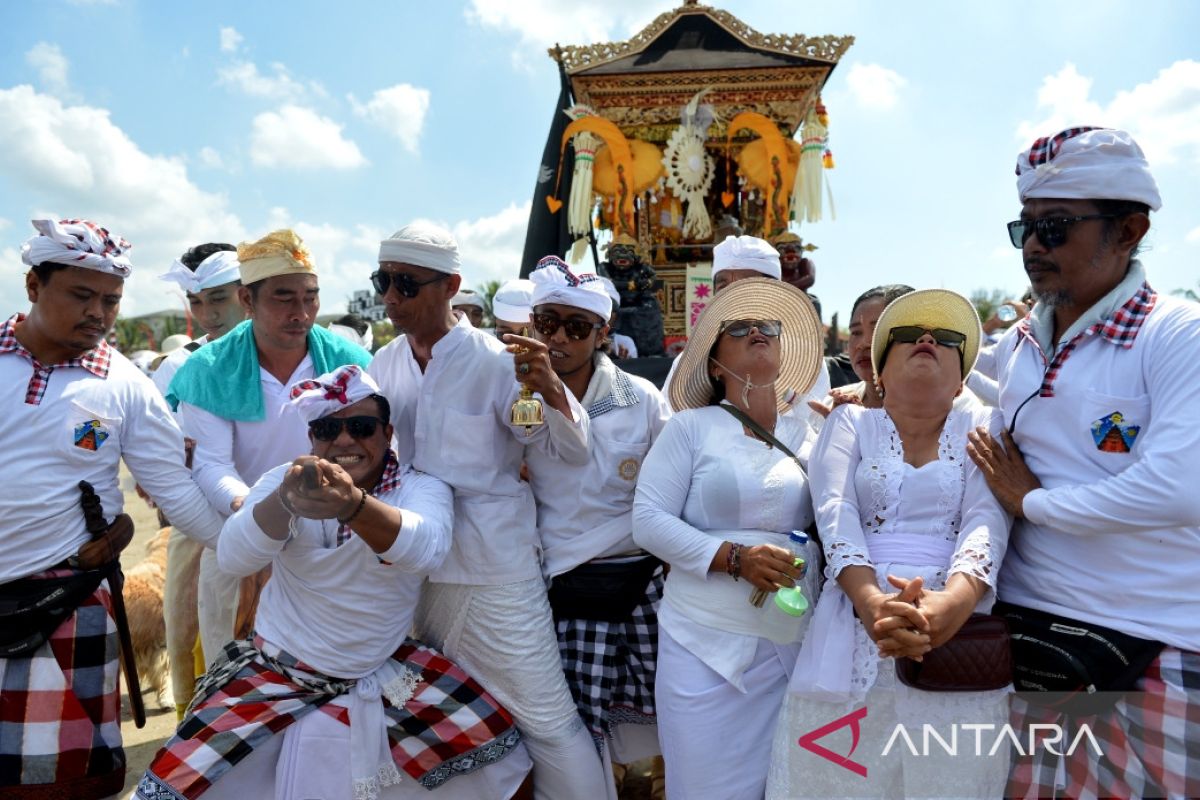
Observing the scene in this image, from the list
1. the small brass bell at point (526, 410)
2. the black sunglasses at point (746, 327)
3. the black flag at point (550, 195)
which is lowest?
the small brass bell at point (526, 410)

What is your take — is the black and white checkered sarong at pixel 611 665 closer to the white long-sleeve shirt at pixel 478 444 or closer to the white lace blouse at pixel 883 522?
the white long-sleeve shirt at pixel 478 444

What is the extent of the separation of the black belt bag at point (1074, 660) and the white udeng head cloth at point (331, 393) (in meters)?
2.10

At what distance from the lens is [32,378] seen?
8.59 ft

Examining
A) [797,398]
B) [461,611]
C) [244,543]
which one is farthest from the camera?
[797,398]

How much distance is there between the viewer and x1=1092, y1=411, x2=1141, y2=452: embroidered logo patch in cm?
198

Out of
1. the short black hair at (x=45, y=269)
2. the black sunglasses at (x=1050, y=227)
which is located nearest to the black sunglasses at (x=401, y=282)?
the short black hair at (x=45, y=269)

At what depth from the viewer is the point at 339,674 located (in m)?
2.50

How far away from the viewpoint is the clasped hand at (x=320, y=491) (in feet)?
6.98

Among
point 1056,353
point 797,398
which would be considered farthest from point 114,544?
point 1056,353

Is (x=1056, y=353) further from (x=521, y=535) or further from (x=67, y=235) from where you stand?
(x=67, y=235)

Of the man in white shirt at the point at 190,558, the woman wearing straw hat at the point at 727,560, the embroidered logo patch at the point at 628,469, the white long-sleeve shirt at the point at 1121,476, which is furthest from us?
the man in white shirt at the point at 190,558

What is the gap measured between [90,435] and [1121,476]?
3.19 meters

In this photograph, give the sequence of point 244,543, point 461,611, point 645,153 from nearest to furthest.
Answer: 1. point 244,543
2. point 461,611
3. point 645,153

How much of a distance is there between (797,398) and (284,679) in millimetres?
2131
